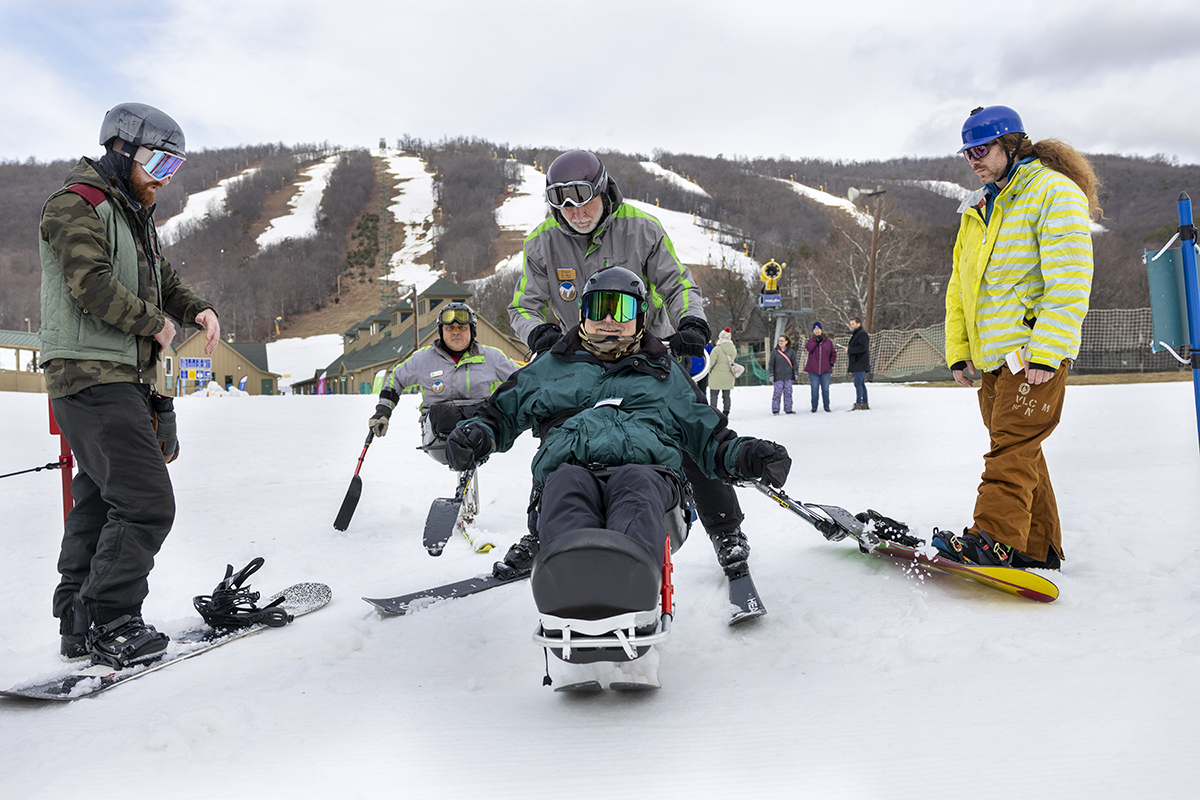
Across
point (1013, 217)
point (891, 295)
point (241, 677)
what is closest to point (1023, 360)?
point (1013, 217)

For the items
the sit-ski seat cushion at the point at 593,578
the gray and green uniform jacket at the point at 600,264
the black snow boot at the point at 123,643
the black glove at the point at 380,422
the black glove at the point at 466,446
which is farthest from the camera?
the black glove at the point at 380,422

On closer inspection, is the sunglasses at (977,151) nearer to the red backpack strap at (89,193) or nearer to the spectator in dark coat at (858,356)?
the red backpack strap at (89,193)

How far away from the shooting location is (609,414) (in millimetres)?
2908

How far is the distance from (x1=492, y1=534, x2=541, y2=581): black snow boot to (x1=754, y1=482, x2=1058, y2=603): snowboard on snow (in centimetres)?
105

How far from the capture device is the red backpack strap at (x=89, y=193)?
292 cm

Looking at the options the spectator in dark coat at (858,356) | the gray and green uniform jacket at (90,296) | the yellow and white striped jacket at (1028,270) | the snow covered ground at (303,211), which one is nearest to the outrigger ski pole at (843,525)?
the yellow and white striped jacket at (1028,270)

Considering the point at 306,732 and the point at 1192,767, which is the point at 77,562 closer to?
the point at 306,732

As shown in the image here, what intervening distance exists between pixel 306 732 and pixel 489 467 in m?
6.78

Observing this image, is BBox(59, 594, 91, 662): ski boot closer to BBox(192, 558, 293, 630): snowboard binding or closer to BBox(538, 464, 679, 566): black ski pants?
BBox(192, 558, 293, 630): snowboard binding

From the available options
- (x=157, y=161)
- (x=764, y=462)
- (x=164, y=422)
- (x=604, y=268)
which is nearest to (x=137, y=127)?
(x=157, y=161)

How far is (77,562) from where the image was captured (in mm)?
3096

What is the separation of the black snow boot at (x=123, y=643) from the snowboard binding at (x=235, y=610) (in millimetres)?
362

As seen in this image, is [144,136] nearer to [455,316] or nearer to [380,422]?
[380,422]

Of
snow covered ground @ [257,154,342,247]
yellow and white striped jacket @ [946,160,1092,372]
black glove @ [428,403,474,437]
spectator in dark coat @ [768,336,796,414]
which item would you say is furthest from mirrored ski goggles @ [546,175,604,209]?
snow covered ground @ [257,154,342,247]
